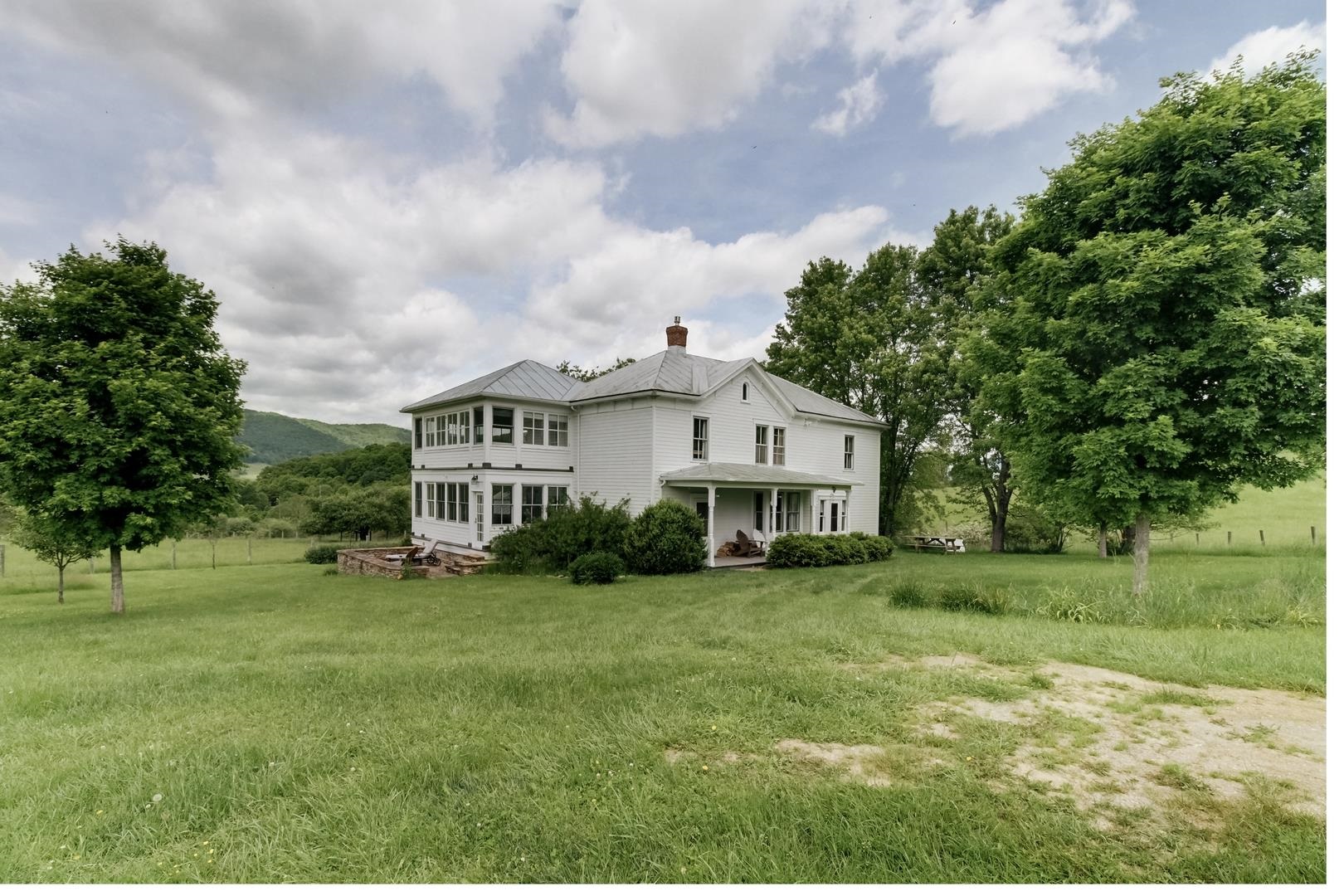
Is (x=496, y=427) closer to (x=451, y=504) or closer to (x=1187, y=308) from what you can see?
(x=451, y=504)

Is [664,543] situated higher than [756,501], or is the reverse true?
[756,501]

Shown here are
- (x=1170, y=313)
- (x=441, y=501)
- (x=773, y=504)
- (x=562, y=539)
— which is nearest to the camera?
(x=1170, y=313)

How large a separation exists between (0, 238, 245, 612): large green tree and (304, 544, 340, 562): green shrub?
1529 cm

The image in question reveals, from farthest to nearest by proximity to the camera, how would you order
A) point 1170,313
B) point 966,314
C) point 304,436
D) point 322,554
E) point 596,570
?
point 304,436
point 322,554
point 966,314
point 596,570
point 1170,313

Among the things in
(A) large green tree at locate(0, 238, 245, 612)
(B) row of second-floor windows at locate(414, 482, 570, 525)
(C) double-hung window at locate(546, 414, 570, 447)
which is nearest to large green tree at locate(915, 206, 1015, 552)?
(C) double-hung window at locate(546, 414, 570, 447)

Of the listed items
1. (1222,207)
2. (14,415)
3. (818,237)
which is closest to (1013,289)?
(1222,207)

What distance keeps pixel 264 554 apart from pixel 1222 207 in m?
35.8

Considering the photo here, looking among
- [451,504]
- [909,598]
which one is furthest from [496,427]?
[909,598]

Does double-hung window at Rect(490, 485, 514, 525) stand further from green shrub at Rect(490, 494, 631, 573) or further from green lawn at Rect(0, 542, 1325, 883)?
green lawn at Rect(0, 542, 1325, 883)

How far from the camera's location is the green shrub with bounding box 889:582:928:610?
31.6ft

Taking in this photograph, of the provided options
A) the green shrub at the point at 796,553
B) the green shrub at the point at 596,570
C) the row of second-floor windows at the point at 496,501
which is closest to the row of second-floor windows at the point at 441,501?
the row of second-floor windows at the point at 496,501

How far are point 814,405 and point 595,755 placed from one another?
21237mm

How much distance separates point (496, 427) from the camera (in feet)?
63.5
